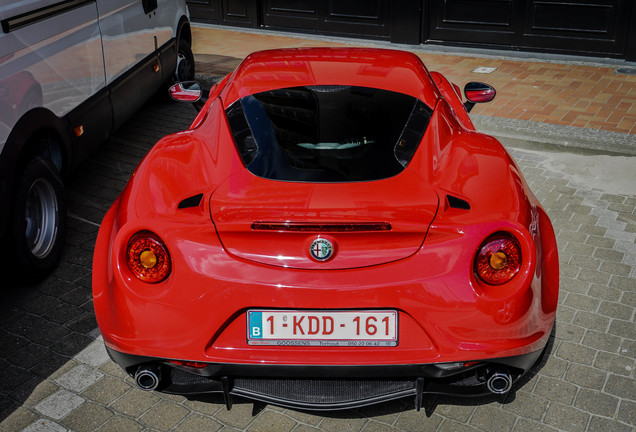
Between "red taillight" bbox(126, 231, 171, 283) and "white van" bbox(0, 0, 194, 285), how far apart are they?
4.93ft

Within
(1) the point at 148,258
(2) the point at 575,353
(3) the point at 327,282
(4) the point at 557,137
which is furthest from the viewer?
(4) the point at 557,137

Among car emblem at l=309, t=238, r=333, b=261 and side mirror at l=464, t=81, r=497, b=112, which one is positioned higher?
car emblem at l=309, t=238, r=333, b=261

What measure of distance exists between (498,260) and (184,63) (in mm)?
6347

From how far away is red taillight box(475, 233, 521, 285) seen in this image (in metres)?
2.65

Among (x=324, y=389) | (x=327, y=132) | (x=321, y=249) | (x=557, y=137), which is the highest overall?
(x=327, y=132)

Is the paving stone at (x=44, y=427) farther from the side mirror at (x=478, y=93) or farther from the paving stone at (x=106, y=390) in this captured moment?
the side mirror at (x=478, y=93)

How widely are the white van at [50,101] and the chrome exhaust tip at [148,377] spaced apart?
158 cm

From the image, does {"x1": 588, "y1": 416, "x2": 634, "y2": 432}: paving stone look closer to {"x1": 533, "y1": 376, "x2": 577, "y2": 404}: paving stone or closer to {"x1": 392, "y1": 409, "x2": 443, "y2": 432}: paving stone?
{"x1": 533, "y1": 376, "x2": 577, "y2": 404}: paving stone

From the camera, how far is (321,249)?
2.57 m

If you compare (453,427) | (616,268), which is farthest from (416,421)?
(616,268)

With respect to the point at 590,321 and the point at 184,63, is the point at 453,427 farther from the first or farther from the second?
the point at 184,63

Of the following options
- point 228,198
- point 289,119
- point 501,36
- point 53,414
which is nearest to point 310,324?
point 228,198

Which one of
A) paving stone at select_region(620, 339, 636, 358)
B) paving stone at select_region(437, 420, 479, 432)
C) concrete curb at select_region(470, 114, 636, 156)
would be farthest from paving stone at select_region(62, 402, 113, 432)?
concrete curb at select_region(470, 114, 636, 156)

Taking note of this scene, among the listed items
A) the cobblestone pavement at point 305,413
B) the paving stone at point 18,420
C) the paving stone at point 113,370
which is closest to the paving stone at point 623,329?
the cobblestone pavement at point 305,413
